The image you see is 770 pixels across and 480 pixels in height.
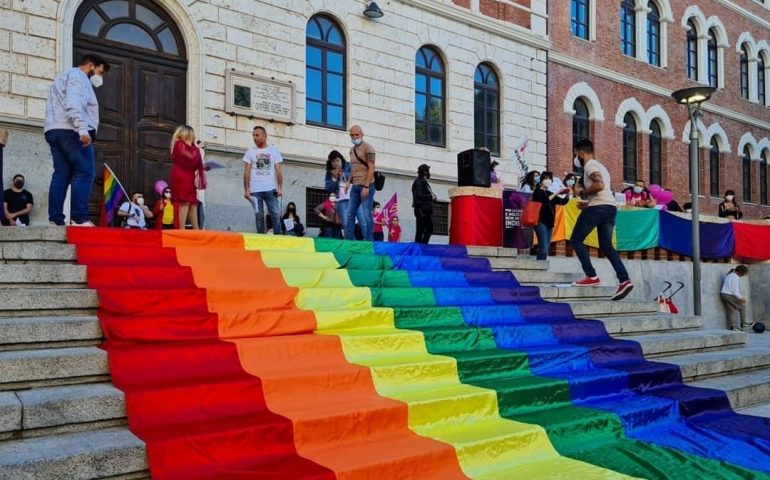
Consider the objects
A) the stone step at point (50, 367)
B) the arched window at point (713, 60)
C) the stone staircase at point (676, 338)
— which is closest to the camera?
the stone step at point (50, 367)

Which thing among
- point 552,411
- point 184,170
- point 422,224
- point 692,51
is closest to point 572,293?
point 422,224

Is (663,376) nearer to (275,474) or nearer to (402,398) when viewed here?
(402,398)

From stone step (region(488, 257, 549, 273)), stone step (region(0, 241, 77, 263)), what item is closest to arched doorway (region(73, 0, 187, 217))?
stone step (region(0, 241, 77, 263))

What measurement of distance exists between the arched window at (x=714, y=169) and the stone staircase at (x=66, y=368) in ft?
70.1

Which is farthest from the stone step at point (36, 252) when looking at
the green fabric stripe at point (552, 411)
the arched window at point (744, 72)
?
the arched window at point (744, 72)

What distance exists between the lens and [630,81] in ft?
76.8

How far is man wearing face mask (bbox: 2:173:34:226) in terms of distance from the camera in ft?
34.7

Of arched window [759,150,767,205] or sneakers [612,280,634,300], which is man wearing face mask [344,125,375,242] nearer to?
sneakers [612,280,634,300]

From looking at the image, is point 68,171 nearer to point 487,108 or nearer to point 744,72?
point 487,108

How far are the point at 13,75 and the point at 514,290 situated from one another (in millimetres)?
8749

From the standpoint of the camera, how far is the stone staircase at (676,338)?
6.96m

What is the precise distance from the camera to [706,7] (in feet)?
89.3

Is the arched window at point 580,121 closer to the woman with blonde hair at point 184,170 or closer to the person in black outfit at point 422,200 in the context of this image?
the person in black outfit at point 422,200

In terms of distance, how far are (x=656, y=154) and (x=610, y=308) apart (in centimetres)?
1819
